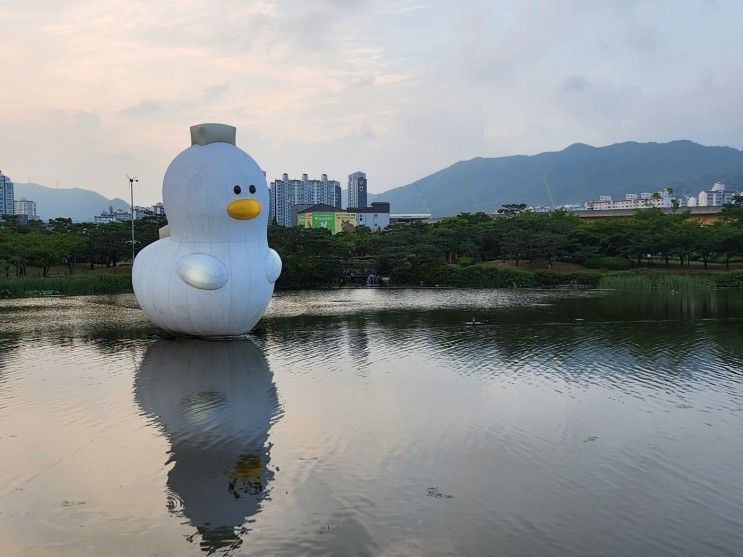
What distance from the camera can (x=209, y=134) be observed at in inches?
672

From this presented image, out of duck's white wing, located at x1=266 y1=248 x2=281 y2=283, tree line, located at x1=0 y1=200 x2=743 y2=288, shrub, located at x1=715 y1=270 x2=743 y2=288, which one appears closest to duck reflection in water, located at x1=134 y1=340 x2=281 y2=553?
duck's white wing, located at x1=266 y1=248 x2=281 y2=283

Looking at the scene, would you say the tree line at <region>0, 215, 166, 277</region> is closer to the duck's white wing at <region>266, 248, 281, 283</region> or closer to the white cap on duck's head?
the white cap on duck's head

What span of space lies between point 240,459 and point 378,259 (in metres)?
38.0

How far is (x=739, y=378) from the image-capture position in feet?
46.4

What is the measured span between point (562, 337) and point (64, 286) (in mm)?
26846

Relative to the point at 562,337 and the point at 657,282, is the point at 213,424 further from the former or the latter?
the point at 657,282

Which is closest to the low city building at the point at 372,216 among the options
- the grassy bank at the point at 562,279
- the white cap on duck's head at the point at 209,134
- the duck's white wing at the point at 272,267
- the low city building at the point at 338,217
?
the low city building at the point at 338,217

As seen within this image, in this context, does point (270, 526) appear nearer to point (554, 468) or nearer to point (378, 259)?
point (554, 468)

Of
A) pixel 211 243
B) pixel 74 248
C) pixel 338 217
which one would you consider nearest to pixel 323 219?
pixel 338 217

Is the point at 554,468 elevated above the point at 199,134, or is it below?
below

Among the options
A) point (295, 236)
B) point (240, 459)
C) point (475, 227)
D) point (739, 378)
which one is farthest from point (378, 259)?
point (240, 459)

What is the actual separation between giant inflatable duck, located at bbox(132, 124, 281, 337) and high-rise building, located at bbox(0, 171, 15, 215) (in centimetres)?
14259

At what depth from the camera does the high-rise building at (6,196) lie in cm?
14525

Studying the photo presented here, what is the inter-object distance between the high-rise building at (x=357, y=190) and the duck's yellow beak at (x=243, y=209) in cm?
16938
